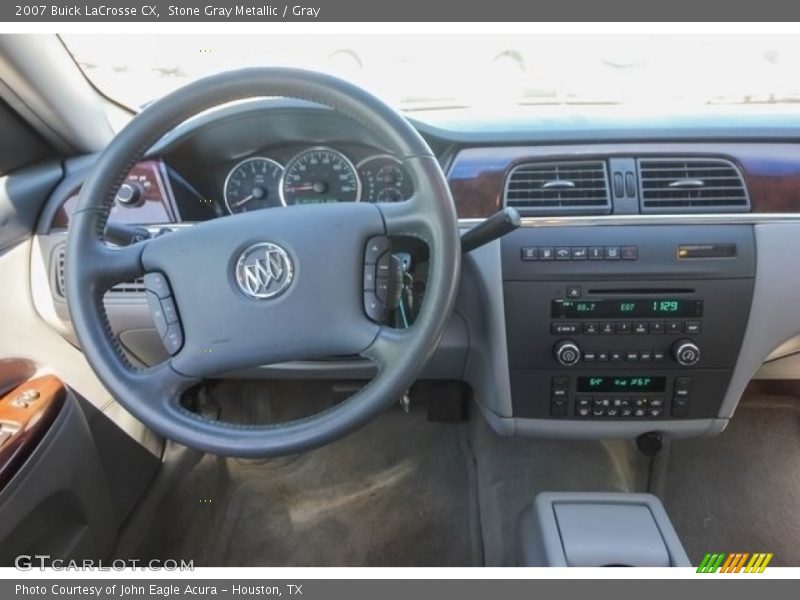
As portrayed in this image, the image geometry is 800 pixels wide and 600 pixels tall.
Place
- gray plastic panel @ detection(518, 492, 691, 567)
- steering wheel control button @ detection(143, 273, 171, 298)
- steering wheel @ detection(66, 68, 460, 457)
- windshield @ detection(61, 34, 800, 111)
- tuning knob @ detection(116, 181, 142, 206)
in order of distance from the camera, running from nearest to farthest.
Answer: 1. steering wheel @ detection(66, 68, 460, 457)
2. steering wheel control button @ detection(143, 273, 171, 298)
3. gray plastic panel @ detection(518, 492, 691, 567)
4. windshield @ detection(61, 34, 800, 111)
5. tuning knob @ detection(116, 181, 142, 206)

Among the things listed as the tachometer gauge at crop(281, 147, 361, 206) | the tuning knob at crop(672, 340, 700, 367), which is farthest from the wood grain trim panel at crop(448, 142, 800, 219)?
the tuning knob at crop(672, 340, 700, 367)

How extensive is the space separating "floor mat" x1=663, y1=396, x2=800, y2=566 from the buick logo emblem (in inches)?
58.2

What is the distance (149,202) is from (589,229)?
1067 mm

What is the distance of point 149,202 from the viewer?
5.23 ft

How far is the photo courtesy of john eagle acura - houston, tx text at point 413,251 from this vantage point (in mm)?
1124

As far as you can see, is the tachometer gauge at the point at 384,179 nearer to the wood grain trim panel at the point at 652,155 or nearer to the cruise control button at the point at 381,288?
the wood grain trim panel at the point at 652,155

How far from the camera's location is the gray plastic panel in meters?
1.31

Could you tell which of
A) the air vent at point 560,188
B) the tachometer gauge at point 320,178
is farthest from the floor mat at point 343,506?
the air vent at point 560,188

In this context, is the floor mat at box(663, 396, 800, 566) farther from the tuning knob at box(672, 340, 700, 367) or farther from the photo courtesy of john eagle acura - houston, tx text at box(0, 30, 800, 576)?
the tuning knob at box(672, 340, 700, 367)

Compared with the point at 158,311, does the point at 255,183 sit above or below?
above

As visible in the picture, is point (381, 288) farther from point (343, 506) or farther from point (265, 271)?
point (343, 506)

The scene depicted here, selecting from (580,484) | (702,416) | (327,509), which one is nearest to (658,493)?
(580,484)

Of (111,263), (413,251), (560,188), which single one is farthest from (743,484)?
(111,263)

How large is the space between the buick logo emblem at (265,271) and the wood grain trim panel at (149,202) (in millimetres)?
583
